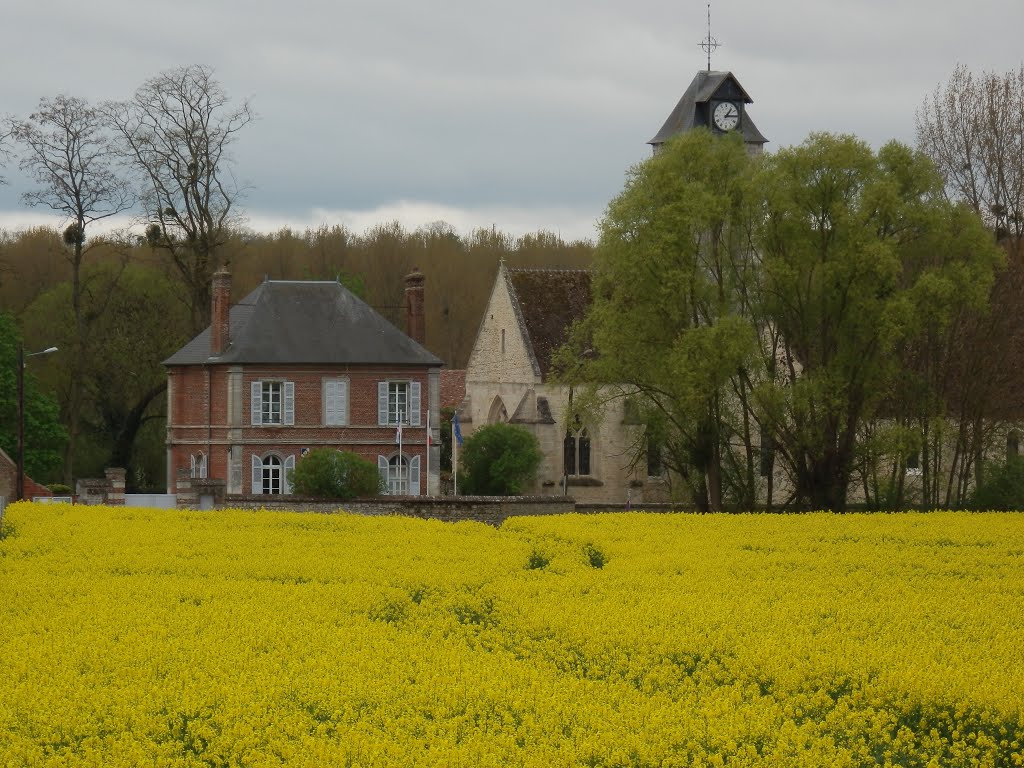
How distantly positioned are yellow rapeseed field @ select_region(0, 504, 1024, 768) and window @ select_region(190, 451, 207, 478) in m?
27.1

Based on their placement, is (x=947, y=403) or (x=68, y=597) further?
(x=947, y=403)

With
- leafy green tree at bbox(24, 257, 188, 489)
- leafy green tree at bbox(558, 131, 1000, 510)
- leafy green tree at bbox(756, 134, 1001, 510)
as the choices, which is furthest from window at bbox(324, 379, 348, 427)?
leafy green tree at bbox(756, 134, 1001, 510)

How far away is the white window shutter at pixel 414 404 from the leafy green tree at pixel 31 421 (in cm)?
1364

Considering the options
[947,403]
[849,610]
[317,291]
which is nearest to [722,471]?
[947,403]

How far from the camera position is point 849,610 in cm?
1898

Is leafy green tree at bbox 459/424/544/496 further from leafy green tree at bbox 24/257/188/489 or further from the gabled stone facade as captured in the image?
leafy green tree at bbox 24/257/188/489

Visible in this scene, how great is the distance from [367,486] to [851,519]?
14.0 m

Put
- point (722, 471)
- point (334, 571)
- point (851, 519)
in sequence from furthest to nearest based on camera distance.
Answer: point (722, 471) → point (851, 519) → point (334, 571)

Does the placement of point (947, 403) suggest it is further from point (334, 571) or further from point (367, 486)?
point (334, 571)

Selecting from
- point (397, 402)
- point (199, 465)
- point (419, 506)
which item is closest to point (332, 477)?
point (419, 506)

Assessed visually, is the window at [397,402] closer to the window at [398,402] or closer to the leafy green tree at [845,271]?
the window at [398,402]

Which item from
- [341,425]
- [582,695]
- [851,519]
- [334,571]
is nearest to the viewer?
[582,695]

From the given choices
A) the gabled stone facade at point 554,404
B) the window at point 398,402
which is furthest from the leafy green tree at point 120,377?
the gabled stone facade at point 554,404

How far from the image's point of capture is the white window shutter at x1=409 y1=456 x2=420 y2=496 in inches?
2143
